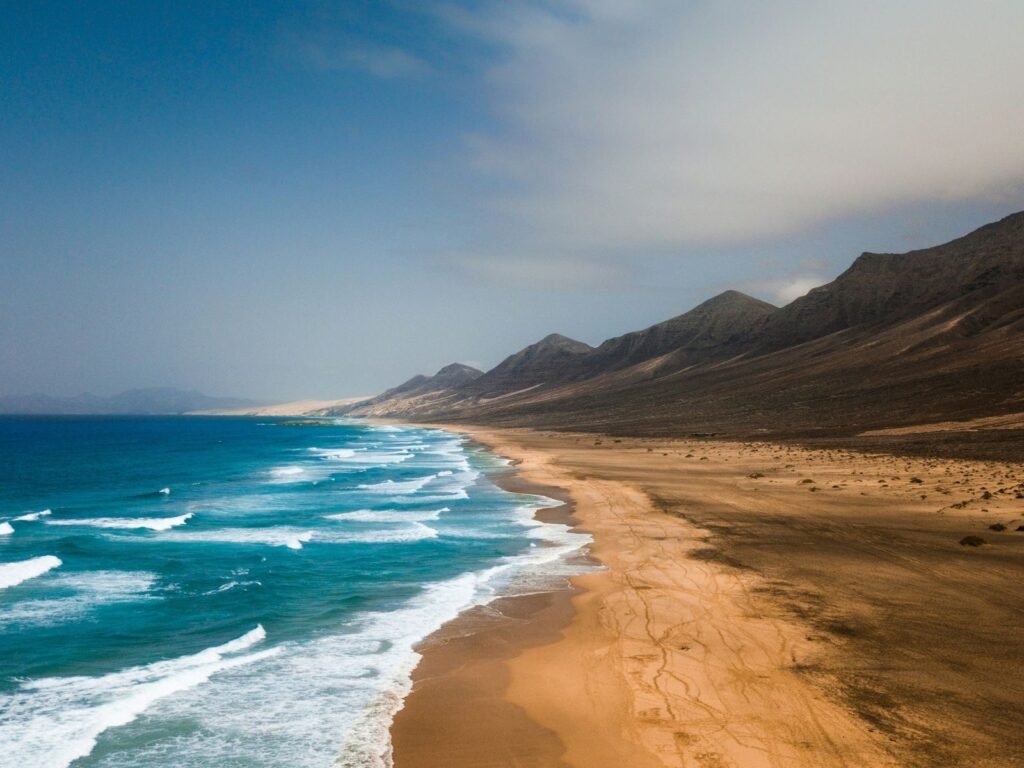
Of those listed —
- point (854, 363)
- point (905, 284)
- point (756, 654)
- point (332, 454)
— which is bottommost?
point (332, 454)

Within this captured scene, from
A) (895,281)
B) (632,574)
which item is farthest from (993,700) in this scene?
(895,281)

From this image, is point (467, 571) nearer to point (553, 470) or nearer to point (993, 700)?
point (993, 700)

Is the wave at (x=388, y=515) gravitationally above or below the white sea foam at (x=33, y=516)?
below

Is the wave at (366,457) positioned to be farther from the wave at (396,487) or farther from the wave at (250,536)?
the wave at (250,536)

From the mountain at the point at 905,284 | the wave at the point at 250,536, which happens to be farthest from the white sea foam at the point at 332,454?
the mountain at the point at 905,284

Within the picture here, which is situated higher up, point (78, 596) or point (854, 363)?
point (854, 363)

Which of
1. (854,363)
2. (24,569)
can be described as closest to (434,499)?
(24,569)

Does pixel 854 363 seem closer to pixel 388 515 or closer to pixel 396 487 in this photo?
pixel 396 487
